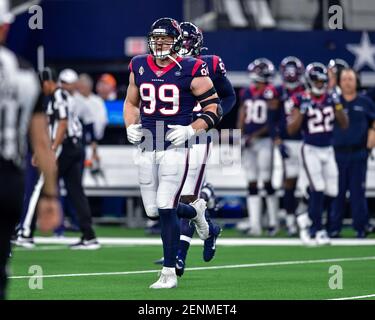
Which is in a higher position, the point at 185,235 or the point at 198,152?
the point at 198,152

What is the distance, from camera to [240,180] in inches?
810

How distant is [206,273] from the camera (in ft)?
41.1

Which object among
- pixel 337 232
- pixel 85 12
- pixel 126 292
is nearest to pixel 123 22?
pixel 85 12

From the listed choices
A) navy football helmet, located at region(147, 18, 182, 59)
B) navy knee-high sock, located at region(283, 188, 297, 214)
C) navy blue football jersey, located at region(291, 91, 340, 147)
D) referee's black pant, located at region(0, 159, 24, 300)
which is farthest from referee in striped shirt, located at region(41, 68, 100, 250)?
referee's black pant, located at region(0, 159, 24, 300)

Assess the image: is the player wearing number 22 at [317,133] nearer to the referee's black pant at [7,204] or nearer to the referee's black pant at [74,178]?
the referee's black pant at [74,178]

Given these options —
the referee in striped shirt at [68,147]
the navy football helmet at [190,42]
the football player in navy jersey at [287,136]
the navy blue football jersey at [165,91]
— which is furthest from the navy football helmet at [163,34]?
the football player in navy jersey at [287,136]

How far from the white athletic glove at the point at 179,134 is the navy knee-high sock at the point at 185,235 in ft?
4.76

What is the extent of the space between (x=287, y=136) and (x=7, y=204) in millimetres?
12084

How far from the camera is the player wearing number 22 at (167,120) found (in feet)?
35.8

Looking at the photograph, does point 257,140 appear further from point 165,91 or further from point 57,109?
point 165,91

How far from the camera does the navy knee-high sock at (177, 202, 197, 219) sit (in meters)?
11.5

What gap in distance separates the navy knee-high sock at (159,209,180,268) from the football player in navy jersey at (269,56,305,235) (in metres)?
8.08

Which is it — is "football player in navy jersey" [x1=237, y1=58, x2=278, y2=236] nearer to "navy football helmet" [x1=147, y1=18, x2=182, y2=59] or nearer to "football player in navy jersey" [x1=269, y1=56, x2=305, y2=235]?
"football player in navy jersey" [x1=269, y1=56, x2=305, y2=235]

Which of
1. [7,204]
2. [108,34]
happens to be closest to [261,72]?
[108,34]
